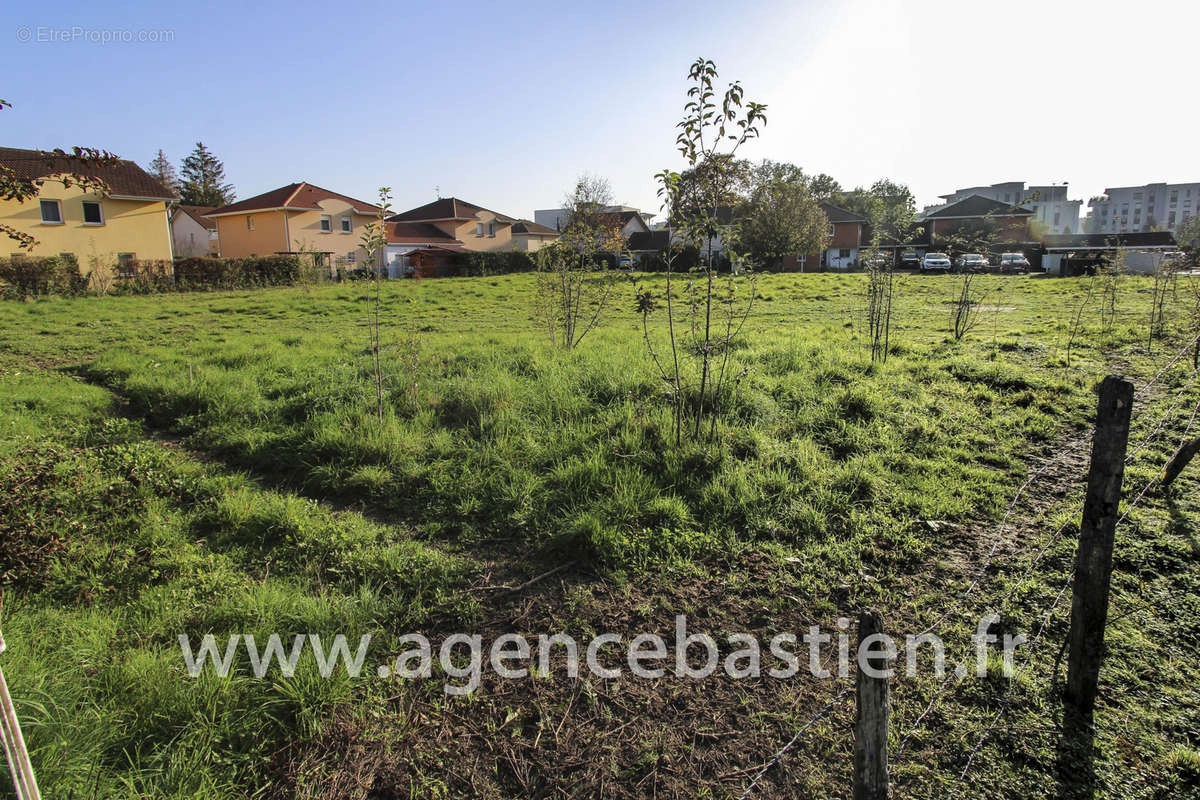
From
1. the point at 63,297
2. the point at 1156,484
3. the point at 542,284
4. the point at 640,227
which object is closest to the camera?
the point at 1156,484

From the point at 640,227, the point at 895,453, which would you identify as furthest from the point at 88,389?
the point at 640,227

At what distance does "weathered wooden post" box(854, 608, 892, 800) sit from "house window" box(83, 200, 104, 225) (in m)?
34.7

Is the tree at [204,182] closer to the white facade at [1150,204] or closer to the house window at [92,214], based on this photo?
the house window at [92,214]

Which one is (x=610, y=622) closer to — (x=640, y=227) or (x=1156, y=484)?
(x=1156, y=484)

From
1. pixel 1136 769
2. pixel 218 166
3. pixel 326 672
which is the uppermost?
pixel 218 166

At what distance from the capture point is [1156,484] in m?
4.62

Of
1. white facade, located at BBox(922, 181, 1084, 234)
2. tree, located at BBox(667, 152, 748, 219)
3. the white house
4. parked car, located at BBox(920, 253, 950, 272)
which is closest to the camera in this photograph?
tree, located at BBox(667, 152, 748, 219)

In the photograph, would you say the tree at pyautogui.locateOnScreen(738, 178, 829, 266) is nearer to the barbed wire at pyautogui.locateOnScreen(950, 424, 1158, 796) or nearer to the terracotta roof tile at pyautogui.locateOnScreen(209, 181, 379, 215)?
the terracotta roof tile at pyautogui.locateOnScreen(209, 181, 379, 215)

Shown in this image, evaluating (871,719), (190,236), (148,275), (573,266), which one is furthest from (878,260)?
(190,236)

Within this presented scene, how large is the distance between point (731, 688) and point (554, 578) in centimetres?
123

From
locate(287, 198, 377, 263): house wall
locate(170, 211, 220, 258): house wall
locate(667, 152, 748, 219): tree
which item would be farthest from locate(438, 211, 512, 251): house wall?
locate(667, 152, 748, 219): tree

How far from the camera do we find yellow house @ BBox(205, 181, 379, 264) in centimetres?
3672

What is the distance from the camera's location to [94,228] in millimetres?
26562

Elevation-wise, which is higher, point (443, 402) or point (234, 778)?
point (443, 402)
